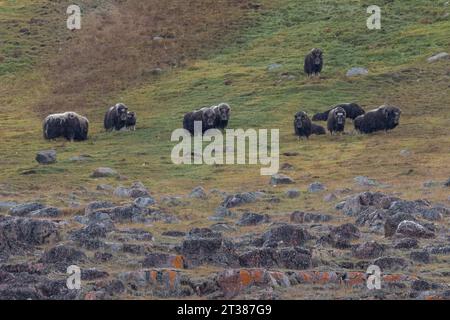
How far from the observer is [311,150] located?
47594 millimetres

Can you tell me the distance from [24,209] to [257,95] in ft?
81.5

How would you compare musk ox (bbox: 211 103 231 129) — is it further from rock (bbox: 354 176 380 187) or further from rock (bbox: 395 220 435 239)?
rock (bbox: 395 220 435 239)

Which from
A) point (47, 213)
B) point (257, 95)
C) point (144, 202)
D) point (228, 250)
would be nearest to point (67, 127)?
point (257, 95)

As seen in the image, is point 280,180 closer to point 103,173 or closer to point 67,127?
point 103,173

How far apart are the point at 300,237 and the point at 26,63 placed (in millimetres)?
42147

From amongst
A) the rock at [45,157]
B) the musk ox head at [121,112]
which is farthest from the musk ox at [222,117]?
the rock at [45,157]

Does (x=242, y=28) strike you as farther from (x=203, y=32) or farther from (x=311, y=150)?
(x=311, y=150)

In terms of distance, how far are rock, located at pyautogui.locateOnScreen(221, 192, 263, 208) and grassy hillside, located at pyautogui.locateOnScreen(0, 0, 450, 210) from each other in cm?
161

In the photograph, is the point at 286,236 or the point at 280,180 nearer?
the point at 286,236

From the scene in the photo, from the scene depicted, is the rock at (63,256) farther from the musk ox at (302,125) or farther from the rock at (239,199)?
the musk ox at (302,125)

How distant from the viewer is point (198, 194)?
3869cm

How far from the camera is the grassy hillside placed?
Result: 141ft

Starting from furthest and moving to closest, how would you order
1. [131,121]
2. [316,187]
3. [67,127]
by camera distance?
[131,121] → [67,127] → [316,187]
